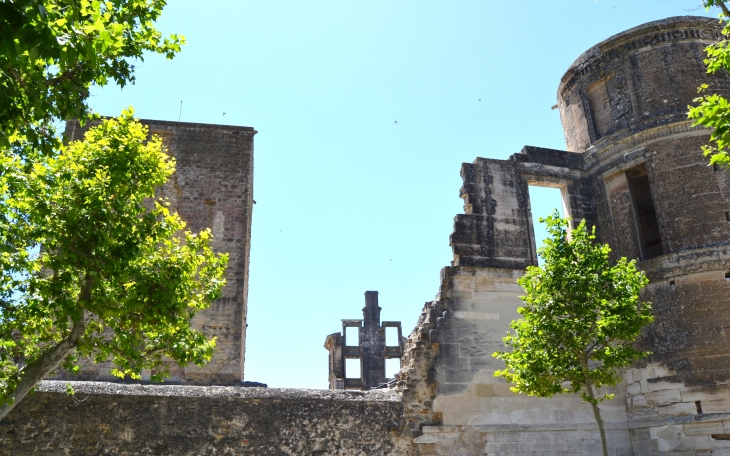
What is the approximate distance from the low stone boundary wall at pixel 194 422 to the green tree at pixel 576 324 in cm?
231

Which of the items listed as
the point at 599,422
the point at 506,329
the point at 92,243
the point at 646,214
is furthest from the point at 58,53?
the point at 646,214

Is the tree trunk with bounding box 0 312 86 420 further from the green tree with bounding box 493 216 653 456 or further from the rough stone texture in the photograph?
the rough stone texture

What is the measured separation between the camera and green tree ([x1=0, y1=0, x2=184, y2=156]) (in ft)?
11.4

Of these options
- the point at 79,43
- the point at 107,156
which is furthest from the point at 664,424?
the point at 79,43

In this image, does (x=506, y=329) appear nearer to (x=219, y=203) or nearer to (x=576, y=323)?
(x=576, y=323)

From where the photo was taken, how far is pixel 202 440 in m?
8.53

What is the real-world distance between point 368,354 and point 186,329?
21.4 meters

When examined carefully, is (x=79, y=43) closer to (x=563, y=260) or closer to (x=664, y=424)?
(x=563, y=260)

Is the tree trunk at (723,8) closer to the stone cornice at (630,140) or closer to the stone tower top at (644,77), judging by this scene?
the stone cornice at (630,140)

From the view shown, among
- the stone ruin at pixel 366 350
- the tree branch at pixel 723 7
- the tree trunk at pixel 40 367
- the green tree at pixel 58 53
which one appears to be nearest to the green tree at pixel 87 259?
the tree trunk at pixel 40 367

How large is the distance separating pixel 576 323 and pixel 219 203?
998 cm

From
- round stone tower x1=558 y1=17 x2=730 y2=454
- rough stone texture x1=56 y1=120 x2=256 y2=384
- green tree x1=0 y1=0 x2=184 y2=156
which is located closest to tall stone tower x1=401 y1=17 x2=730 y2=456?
round stone tower x1=558 y1=17 x2=730 y2=454

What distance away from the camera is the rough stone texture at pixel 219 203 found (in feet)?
48.1

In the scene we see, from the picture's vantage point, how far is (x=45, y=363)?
7.02 m
